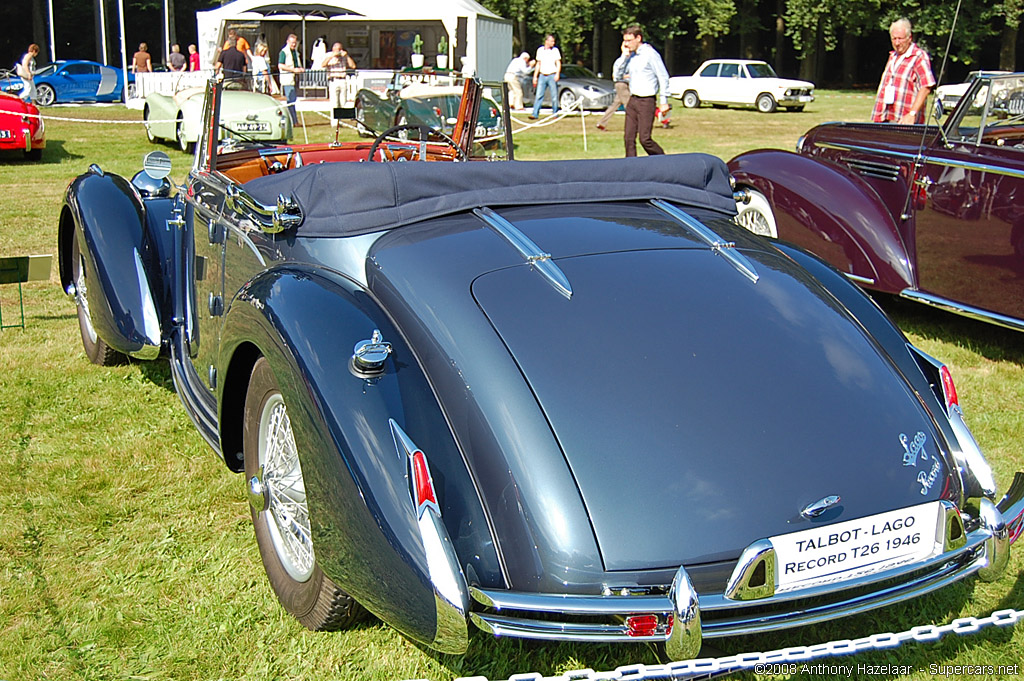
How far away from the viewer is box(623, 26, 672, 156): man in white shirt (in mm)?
11438

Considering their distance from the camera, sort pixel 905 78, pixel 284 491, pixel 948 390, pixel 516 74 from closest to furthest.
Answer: pixel 284 491
pixel 948 390
pixel 905 78
pixel 516 74

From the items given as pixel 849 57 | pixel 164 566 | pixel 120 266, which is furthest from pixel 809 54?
pixel 164 566

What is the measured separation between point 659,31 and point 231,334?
1402 inches

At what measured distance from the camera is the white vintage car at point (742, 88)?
25.1m

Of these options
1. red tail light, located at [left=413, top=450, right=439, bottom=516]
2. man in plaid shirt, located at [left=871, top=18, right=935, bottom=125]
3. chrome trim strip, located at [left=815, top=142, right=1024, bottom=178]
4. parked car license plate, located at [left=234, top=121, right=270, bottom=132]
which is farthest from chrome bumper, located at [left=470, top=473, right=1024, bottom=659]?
man in plaid shirt, located at [left=871, top=18, right=935, bottom=125]

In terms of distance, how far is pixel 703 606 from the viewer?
206cm

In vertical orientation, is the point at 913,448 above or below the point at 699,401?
below

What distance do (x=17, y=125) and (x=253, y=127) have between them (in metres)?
9.43

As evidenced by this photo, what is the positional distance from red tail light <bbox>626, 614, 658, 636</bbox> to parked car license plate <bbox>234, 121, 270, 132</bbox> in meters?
3.04

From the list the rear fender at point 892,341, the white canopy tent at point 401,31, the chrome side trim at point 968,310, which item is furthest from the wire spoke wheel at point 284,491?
the white canopy tent at point 401,31

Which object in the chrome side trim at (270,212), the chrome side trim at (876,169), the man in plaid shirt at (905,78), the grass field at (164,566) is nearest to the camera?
the grass field at (164,566)

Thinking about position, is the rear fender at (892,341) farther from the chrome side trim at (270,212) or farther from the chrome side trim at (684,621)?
the chrome side trim at (270,212)

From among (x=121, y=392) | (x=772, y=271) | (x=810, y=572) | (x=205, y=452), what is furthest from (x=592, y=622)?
(x=121, y=392)

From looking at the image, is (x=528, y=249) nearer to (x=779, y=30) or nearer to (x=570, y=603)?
(x=570, y=603)
